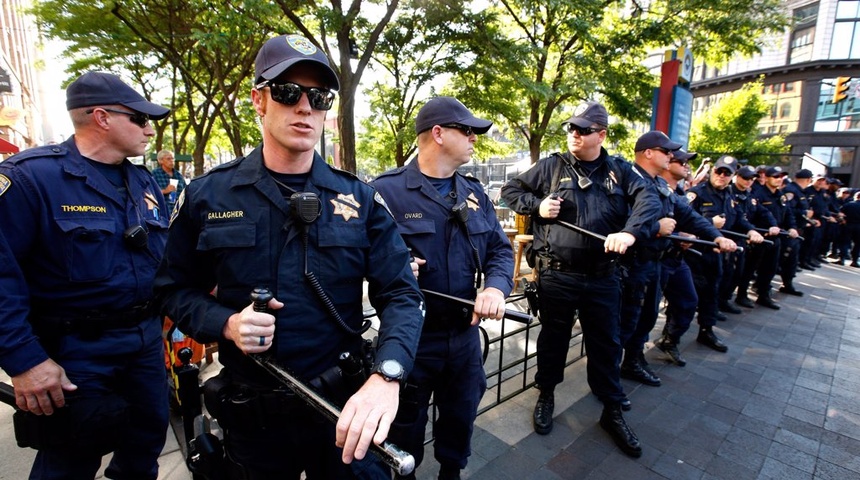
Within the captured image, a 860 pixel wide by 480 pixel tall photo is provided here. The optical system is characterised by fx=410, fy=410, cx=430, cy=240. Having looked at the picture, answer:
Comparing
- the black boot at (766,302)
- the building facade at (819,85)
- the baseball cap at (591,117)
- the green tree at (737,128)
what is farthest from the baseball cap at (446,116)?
the building facade at (819,85)

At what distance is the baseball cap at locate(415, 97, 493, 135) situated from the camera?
258 centimetres

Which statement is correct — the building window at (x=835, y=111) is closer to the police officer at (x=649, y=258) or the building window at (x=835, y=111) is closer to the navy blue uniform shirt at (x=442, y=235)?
the police officer at (x=649, y=258)

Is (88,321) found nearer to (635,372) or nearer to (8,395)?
(8,395)

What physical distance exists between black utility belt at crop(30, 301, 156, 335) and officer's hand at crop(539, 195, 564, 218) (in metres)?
2.63

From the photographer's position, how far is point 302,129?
1569 millimetres

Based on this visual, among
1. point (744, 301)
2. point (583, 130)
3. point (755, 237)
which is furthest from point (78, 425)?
point (744, 301)

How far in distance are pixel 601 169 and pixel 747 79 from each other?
37.7 meters

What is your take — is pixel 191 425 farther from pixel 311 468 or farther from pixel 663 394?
pixel 663 394

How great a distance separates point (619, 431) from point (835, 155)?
120ft

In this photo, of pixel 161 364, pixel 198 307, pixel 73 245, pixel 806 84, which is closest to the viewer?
pixel 198 307

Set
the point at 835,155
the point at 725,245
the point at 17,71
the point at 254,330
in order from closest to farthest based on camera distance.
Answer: the point at 254,330 < the point at 725,245 < the point at 835,155 < the point at 17,71

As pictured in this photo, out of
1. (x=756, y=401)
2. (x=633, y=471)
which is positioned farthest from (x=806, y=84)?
(x=633, y=471)

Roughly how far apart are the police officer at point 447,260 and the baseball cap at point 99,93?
61.5 inches

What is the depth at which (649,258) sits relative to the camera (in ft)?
13.3
